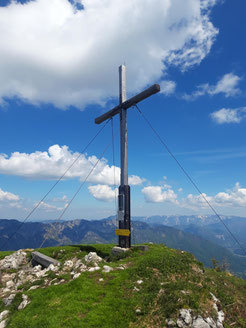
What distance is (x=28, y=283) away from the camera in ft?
46.0

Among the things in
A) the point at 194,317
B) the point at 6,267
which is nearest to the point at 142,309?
the point at 194,317

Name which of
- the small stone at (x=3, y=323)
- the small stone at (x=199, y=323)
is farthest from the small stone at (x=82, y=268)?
the small stone at (x=199, y=323)

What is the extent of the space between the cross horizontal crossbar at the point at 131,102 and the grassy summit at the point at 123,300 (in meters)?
13.0

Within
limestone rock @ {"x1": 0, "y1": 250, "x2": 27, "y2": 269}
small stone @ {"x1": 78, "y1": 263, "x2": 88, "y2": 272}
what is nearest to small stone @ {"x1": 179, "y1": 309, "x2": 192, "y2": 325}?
small stone @ {"x1": 78, "y1": 263, "x2": 88, "y2": 272}

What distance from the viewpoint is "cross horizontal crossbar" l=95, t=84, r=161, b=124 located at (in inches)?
716

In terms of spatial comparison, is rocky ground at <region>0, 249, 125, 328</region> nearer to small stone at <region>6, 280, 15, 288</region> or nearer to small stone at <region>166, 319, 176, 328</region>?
small stone at <region>6, 280, 15, 288</region>

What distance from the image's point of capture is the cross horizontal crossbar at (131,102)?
59.6 feet

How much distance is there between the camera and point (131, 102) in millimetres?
20281

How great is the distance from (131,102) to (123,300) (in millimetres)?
15648

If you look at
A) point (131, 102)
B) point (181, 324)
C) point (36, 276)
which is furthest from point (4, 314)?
point (131, 102)

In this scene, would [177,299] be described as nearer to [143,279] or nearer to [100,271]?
[143,279]

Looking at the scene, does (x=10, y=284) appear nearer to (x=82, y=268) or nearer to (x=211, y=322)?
(x=82, y=268)

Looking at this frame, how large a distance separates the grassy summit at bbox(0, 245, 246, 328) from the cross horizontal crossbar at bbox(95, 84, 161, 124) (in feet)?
42.7

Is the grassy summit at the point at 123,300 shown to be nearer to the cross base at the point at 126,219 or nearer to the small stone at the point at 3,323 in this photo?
the small stone at the point at 3,323
